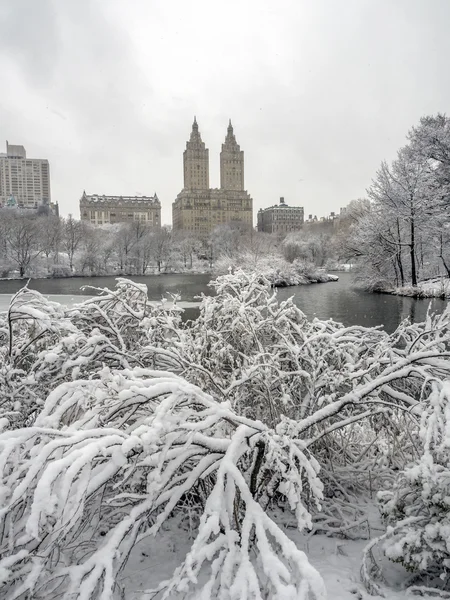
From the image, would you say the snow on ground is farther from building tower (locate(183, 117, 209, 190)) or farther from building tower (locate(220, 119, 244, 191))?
building tower (locate(220, 119, 244, 191))

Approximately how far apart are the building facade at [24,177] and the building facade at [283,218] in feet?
282

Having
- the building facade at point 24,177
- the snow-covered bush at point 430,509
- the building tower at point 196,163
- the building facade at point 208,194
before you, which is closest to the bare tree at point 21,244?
the snow-covered bush at point 430,509

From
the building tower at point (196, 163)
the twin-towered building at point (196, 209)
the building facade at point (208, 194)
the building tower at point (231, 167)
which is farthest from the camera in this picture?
the building tower at point (231, 167)

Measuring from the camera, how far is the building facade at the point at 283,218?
12812 cm

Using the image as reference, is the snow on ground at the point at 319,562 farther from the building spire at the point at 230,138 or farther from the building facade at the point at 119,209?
the building spire at the point at 230,138

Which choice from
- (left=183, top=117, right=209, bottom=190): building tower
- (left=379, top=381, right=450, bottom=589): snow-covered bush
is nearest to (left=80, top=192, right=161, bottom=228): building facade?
(left=183, top=117, right=209, bottom=190): building tower

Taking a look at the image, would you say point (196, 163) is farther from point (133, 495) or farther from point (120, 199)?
point (133, 495)

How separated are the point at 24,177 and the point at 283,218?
4130 inches

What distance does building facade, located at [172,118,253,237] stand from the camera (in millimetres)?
123144

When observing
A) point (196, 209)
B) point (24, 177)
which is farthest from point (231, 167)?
point (24, 177)

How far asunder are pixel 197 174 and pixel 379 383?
149292 millimetres

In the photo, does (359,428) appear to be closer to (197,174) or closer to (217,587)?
(217,587)

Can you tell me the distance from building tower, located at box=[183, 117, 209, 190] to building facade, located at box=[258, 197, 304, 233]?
28444 millimetres

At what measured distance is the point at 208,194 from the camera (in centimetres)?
12762
